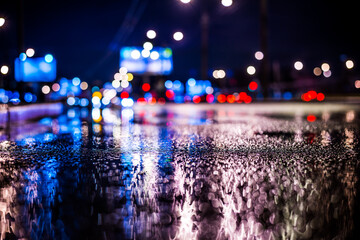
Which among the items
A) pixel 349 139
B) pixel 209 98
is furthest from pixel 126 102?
pixel 349 139

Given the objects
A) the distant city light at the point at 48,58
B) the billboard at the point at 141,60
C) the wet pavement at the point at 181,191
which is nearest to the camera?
the wet pavement at the point at 181,191

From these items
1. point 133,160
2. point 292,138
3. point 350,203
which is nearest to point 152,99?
point 292,138

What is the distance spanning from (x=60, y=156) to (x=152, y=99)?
4308cm

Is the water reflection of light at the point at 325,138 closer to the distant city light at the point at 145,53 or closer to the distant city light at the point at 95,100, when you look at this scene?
the distant city light at the point at 95,100

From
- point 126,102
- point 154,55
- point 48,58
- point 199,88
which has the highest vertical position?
point 154,55

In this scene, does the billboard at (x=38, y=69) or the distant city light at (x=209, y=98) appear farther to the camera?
the distant city light at (x=209, y=98)

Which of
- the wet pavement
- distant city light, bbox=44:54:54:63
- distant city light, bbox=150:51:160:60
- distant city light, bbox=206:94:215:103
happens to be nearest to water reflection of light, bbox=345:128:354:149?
the wet pavement

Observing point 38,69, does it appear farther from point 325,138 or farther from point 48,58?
point 325,138

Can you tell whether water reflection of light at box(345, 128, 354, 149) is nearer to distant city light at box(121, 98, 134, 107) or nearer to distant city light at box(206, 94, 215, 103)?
distant city light at box(121, 98, 134, 107)

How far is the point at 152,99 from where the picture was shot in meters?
51.9

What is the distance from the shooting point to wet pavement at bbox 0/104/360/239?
424 cm

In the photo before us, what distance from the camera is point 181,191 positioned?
5.75 metres

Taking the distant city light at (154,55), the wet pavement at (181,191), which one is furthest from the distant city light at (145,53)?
the wet pavement at (181,191)

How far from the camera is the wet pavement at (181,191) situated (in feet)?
13.9
